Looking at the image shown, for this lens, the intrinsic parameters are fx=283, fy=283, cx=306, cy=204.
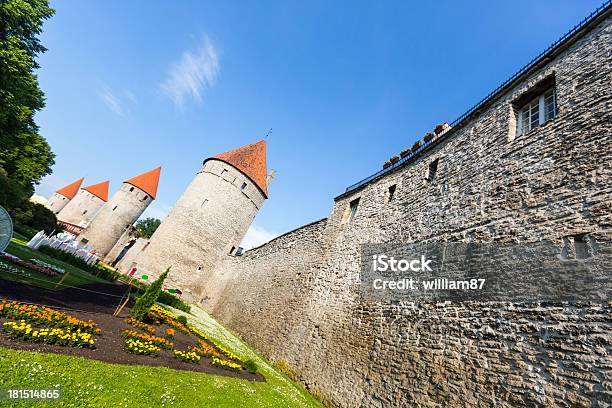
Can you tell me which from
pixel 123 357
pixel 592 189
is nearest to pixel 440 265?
pixel 592 189

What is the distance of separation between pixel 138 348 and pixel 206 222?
61.6ft

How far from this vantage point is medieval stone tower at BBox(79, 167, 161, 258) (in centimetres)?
3294

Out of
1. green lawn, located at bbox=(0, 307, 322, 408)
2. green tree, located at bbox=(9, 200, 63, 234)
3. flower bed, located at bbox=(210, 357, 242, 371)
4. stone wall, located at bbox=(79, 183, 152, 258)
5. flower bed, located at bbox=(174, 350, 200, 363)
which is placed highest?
stone wall, located at bbox=(79, 183, 152, 258)

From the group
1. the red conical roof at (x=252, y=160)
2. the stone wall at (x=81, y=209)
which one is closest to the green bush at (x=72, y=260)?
the red conical roof at (x=252, y=160)

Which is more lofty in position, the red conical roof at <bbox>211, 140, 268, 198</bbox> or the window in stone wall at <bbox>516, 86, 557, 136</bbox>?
the red conical roof at <bbox>211, 140, 268, 198</bbox>

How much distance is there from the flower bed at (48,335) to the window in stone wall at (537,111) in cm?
1085

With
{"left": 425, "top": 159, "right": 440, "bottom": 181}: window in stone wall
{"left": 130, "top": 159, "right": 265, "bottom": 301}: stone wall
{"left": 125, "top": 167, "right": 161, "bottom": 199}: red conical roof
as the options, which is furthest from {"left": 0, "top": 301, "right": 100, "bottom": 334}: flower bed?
{"left": 125, "top": 167, "right": 161, "bottom": 199}: red conical roof

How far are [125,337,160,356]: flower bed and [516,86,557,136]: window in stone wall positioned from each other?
1048 cm

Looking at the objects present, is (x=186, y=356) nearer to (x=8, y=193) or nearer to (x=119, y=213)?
(x=8, y=193)

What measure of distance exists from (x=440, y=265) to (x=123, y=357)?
299 inches

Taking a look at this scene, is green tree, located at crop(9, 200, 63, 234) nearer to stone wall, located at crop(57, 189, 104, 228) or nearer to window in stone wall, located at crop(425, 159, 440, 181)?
stone wall, located at crop(57, 189, 104, 228)

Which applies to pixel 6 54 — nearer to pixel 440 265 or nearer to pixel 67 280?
pixel 67 280

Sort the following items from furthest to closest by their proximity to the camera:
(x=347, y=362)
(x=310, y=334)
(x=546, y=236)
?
(x=310, y=334) < (x=347, y=362) < (x=546, y=236)

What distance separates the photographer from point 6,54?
11.1 m
